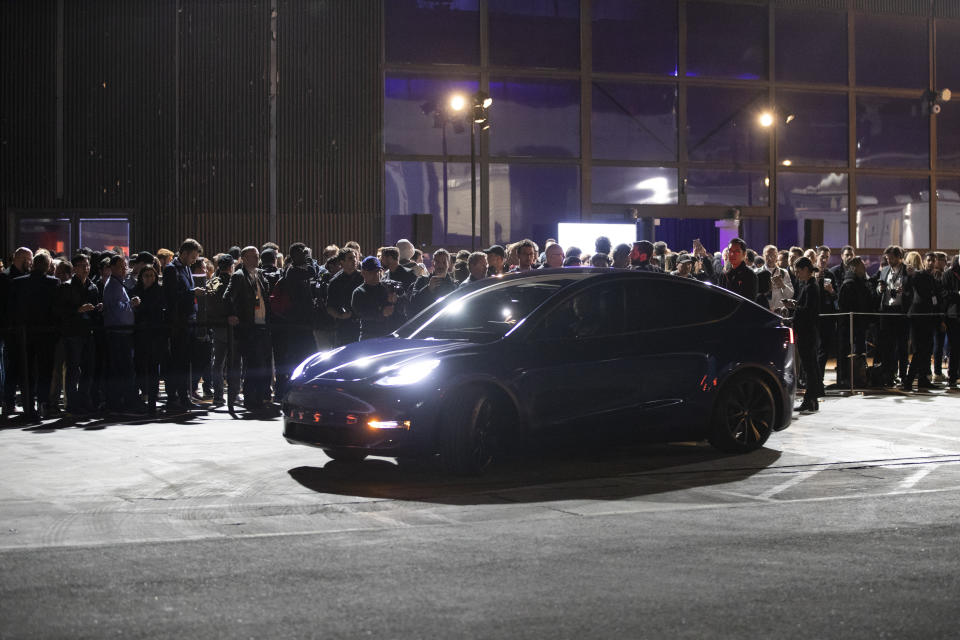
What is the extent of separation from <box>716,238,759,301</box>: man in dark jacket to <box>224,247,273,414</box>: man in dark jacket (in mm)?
5531

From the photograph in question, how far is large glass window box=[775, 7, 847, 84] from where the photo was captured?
30906 mm

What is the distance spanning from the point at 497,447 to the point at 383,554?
2960 mm

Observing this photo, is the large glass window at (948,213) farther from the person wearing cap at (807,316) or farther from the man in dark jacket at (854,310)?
the person wearing cap at (807,316)

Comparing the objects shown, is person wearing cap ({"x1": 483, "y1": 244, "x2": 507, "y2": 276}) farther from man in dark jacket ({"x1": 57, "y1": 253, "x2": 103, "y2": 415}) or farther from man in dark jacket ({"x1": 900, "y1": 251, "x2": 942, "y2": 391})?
man in dark jacket ({"x1": 900, "y1": 251, "x2": 942, "y2": 391})

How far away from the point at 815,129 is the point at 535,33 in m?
7.67

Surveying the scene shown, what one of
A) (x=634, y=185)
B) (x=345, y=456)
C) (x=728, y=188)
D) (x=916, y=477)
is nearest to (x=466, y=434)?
(x=345, y=456)

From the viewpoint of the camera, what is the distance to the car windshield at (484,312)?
33.6ft

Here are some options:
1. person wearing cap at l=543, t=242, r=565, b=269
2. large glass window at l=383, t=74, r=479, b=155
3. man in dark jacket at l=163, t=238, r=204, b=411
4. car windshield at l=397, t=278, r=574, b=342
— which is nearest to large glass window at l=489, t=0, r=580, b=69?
large glass window at l=383, t=74, r=479, b=155

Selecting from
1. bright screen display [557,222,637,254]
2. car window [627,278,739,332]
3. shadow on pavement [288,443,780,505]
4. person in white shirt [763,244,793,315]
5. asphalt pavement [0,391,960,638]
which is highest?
bright screen display [557,222,637,254]

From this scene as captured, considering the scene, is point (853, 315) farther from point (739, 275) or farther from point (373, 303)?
point (373, 303)

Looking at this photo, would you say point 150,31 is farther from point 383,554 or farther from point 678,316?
point 383,554

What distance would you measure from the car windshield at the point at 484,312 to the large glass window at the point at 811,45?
21.8 metres

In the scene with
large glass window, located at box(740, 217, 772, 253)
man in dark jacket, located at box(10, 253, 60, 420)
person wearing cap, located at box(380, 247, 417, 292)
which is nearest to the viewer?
man in dark jacket, located at box(10, 253, 60, 420)

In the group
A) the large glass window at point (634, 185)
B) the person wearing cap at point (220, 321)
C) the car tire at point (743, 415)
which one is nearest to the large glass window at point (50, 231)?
the person wearing cap at point (220, 321)
